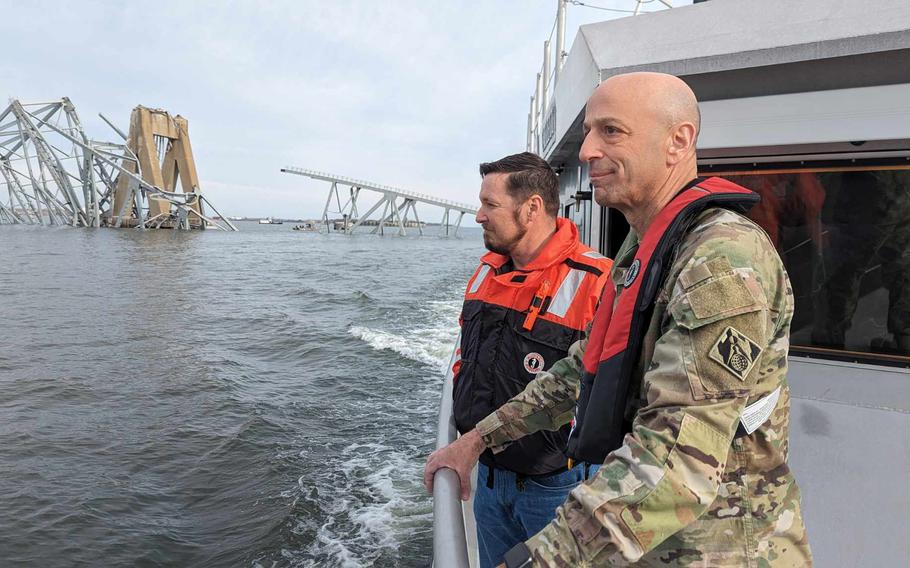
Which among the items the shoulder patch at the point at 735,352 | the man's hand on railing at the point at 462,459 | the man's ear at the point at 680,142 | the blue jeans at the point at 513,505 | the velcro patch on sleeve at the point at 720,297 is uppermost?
the man's ear at the point at 680,142

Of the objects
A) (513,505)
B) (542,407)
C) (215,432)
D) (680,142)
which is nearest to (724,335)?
(680,142)

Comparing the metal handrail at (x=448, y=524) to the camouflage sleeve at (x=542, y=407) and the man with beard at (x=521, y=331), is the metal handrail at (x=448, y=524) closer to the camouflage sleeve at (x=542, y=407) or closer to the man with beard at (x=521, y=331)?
the camouflage sleeve at (x=542, y=407)

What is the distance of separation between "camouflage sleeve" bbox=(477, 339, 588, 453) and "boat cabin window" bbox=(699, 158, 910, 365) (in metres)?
1.47

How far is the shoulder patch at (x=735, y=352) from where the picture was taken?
0.79m

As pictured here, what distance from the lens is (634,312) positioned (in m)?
0.94

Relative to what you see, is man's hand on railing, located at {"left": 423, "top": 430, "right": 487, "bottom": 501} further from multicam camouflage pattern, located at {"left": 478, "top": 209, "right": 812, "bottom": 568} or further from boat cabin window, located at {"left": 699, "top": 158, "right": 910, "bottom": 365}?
boat cabin window, located at {"left": 699, "top": 158, "right": 910, "bottom": 365}

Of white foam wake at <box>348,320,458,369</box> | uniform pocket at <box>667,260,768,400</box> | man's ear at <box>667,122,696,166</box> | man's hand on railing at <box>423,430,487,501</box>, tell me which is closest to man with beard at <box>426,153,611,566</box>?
man's hand on railing at <box>423,430,487,501</box>

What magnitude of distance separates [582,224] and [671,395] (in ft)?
10.8

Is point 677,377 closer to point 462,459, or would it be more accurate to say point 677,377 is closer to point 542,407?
point 542,407

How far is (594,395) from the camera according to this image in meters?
0.99

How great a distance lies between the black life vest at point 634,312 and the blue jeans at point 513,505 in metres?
0.77

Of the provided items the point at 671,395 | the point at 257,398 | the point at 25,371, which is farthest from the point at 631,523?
the point at 25,371

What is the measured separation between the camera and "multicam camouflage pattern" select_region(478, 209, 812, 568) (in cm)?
78

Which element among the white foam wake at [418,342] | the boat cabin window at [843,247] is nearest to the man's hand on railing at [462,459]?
the boat cabin window at [843,247]
